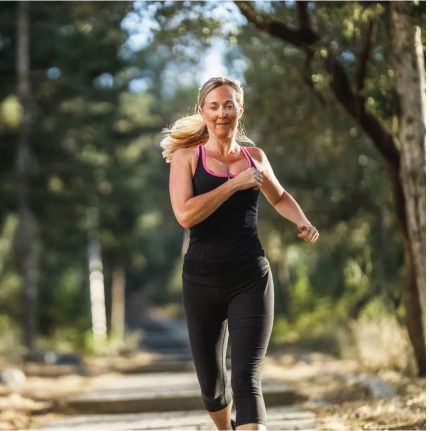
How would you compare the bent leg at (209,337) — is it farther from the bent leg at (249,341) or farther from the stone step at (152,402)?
the stone step at (152,402)

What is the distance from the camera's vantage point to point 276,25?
22.1 ft

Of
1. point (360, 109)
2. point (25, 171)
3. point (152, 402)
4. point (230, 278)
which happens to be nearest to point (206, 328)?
point (230, 278)

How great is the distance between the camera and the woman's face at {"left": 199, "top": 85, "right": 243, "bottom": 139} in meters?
3.48

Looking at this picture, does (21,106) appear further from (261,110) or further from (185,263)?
(185,263)

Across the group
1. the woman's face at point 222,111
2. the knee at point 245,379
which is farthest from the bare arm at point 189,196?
the knee at point 245,379

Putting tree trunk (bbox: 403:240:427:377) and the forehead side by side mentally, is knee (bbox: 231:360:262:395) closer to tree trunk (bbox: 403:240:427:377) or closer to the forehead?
the forehead

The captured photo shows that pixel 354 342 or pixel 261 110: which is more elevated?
pixel 261 110

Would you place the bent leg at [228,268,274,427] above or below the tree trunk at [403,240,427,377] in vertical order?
below

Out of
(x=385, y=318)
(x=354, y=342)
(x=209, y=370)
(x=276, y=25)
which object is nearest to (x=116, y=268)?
(x=354, y=342)

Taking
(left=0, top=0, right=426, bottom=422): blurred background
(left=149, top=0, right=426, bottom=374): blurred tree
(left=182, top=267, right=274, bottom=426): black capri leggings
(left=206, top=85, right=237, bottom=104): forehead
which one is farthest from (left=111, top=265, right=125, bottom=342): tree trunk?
(left=206, top=85, right=237, bottom=104): forehead

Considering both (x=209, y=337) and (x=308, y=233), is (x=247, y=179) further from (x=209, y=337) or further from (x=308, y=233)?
(x=209, y=337)

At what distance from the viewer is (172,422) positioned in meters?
6.06

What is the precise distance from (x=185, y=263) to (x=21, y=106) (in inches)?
572

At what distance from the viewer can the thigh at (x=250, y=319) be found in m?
3.32
